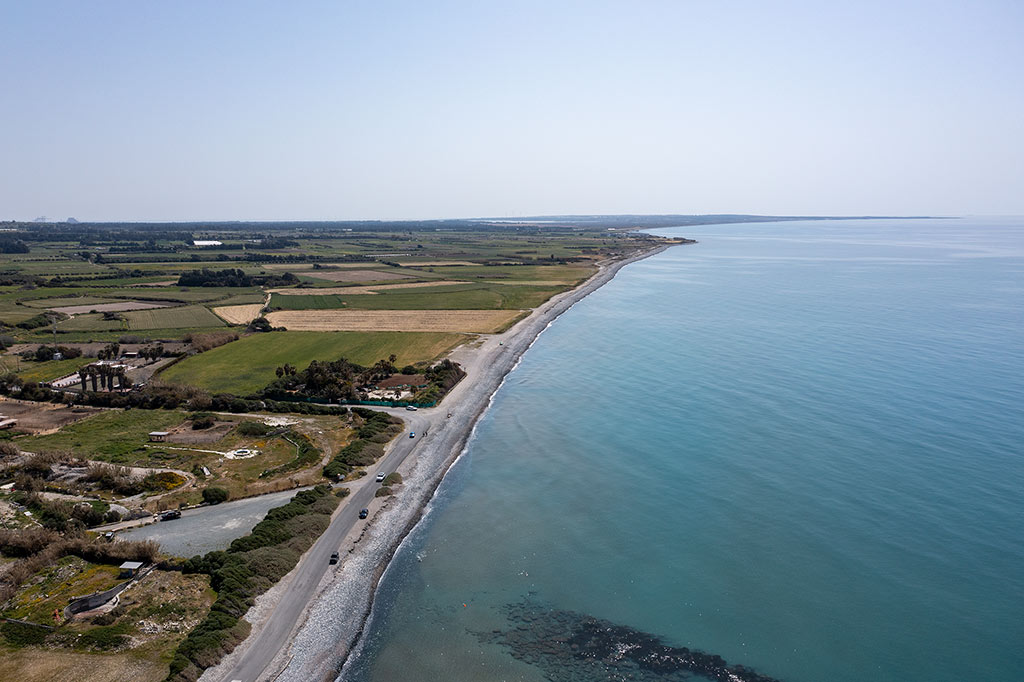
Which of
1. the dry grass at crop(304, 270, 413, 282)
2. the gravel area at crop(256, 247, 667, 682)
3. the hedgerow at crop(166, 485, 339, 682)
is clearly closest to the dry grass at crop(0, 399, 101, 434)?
the hedgerow at crop(166, 485, 339, 682)

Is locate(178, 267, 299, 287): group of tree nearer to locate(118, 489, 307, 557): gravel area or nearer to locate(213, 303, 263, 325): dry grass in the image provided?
locate(213, 303, 263, 325): dry grass

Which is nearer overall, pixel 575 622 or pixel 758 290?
pixel 575 622

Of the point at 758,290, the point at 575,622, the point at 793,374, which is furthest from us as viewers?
the point at 758,290

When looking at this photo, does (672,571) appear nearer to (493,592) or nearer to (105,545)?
(493,592)

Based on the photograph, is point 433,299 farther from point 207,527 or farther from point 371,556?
point 371,556

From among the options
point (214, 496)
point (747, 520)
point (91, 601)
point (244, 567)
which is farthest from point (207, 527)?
point (747, 520)

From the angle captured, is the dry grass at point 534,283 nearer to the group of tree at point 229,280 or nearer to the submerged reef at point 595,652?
the group of tree at point 229,280

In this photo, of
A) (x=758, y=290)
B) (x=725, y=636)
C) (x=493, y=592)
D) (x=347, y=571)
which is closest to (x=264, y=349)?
(x=347, y=571)
